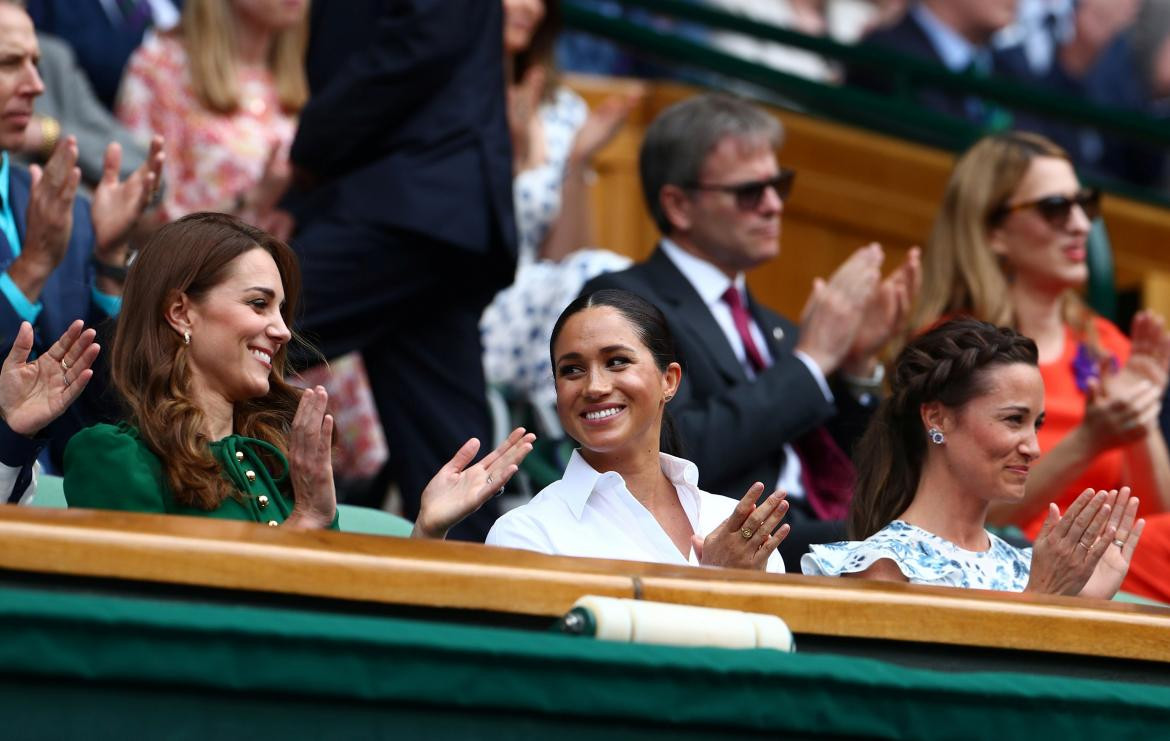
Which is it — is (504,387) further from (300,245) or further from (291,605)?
(291,605)

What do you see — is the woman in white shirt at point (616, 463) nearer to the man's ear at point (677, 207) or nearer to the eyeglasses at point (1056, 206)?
the man's ear at point (677, 207)

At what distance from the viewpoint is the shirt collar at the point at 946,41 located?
283 inches

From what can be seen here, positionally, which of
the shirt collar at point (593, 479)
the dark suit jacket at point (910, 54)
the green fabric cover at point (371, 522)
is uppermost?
the dark suit jacket at point (910, 54)

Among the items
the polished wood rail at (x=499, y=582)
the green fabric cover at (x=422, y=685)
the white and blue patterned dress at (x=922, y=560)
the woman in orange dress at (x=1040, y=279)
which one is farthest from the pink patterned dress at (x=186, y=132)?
the green fabric cover at (x=422, y=685)

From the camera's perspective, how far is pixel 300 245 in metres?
4.65

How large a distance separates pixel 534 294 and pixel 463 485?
2466mm

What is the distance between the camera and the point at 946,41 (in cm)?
721

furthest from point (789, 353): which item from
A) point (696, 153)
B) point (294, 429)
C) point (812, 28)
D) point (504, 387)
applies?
point (812, 28)

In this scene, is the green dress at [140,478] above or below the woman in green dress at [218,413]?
below

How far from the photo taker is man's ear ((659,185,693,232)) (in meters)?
4.78

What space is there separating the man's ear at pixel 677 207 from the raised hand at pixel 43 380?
197 centimetres

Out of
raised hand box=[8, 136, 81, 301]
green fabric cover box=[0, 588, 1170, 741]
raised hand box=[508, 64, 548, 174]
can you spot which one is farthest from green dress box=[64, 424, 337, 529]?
raised hand box=[508, 64, 548, 174]

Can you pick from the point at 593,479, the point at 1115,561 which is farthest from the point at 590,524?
the point at 1115,561

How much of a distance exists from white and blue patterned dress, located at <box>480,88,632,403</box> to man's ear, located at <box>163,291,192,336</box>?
1.85 m
